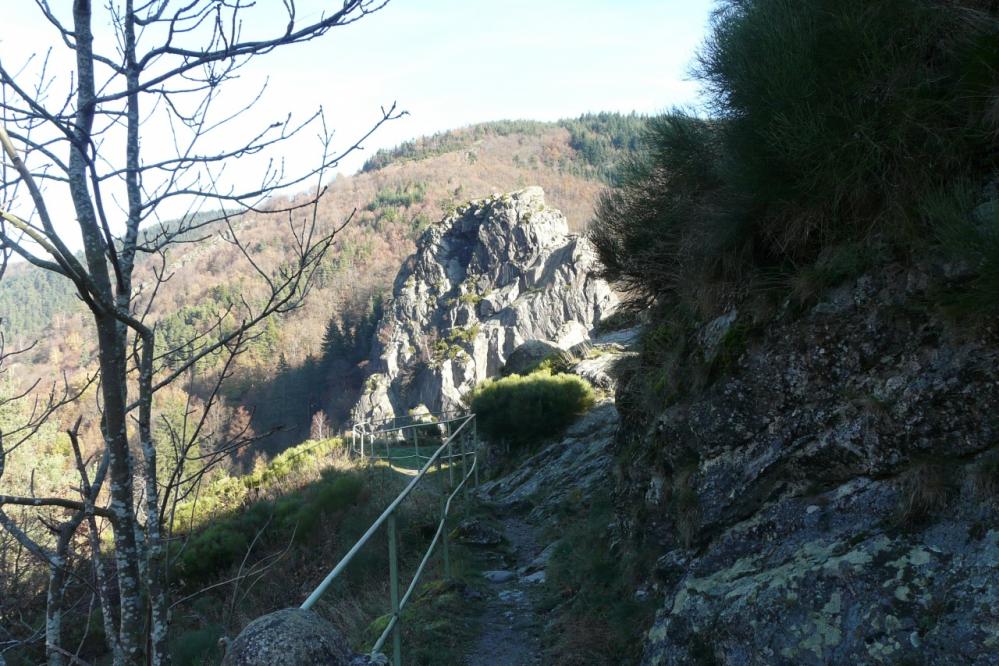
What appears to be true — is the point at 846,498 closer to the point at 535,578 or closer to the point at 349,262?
the point at 535,578

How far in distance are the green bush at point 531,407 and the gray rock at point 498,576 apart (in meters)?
6.87

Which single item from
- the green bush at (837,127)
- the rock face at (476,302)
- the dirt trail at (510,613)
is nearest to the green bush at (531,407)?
the dirt trail at (510,613)

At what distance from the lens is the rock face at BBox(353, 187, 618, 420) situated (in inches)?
2525

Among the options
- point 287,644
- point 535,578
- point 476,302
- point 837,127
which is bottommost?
point 535,578

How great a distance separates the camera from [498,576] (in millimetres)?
6832

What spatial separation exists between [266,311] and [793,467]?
2.80 m

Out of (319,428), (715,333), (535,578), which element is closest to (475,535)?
(535,578)

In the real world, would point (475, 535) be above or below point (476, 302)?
below

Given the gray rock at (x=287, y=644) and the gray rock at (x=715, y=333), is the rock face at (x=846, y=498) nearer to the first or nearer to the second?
the gray rock at (x=715, y=333)

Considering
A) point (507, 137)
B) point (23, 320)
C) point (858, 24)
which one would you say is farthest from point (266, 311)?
point (507, 137)

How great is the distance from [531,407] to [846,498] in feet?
35.2

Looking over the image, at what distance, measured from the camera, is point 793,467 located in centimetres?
371

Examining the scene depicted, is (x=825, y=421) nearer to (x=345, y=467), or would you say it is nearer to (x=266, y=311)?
(x=266, y=311)

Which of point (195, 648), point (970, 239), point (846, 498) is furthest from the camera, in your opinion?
point (195, 648)
